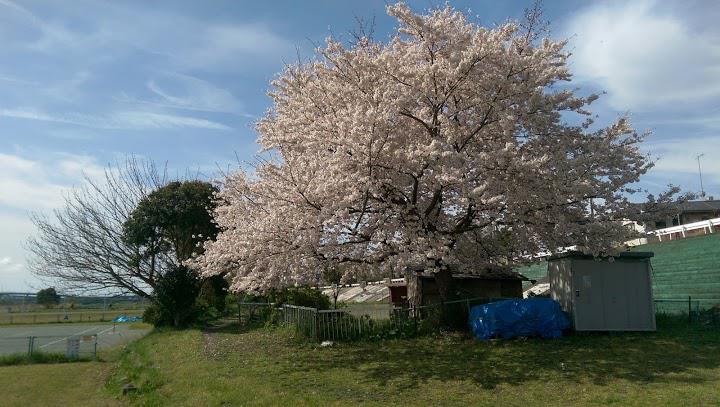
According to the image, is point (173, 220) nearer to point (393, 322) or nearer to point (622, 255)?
point (393, 322)

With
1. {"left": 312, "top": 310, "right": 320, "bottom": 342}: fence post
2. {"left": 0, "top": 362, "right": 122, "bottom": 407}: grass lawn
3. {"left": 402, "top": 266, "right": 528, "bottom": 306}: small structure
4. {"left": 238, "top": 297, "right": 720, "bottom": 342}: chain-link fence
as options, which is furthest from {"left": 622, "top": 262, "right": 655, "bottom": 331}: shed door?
{"left": 0, "top": 362, "right": 122, "bottom": 407}: grass lawn

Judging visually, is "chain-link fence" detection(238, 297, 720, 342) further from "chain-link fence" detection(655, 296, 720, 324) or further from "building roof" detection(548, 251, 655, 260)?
"building roof" detection(548, 251, 655, 260)

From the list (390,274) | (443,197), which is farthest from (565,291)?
(390,274)

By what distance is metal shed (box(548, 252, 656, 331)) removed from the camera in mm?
16297

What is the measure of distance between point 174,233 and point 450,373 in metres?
23.9

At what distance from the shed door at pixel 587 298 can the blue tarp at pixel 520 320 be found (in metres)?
0.73

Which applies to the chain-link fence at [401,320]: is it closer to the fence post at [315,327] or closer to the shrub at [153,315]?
the fence post at [315,327]

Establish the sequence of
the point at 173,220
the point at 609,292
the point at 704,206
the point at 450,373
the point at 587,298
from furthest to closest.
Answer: the point at 704,206, the point at 173,220, the point at 609,292, the point at 587,298, the point at 450,373

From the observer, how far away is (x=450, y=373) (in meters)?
11.8

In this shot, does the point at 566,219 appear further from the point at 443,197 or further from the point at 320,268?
the point at 320,268

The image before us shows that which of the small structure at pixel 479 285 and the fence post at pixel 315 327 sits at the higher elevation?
the small structure at pixel 479 285

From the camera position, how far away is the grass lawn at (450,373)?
9.87m

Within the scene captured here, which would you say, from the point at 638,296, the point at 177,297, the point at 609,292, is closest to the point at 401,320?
the point at 609,292

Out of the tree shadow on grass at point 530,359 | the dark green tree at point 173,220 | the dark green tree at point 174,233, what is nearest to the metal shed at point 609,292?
the tree shadow on grass at point 530,359
